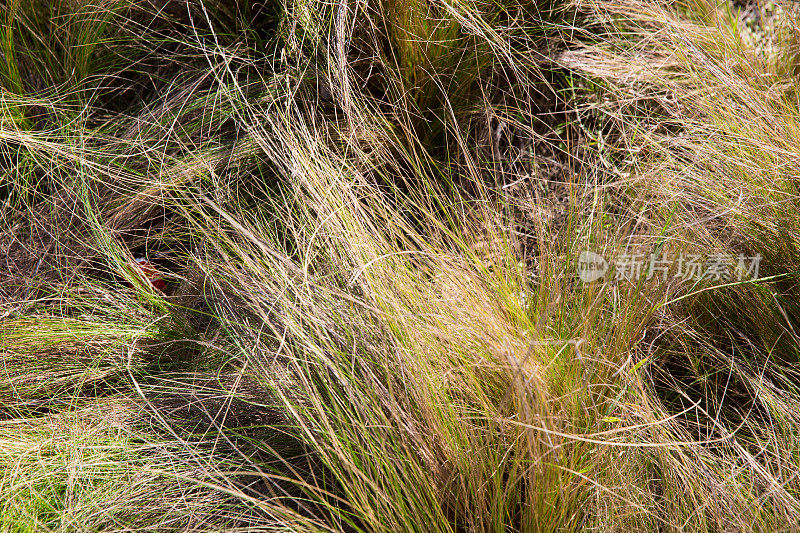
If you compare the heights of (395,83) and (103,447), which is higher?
(395,83)

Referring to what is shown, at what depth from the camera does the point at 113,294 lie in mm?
1743

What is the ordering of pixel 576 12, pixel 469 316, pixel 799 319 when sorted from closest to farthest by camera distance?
pixel 469 316
pixel 799 319
pixel 576 12

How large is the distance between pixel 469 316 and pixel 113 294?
1.08 metres

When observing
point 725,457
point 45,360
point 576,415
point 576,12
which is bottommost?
point 45,360

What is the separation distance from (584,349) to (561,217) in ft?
1.71

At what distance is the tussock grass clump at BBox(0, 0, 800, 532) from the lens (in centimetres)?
122

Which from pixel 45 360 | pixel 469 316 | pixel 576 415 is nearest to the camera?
pixel 576 415

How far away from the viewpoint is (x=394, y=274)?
1345 millimetres

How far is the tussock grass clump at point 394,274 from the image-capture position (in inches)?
48.1

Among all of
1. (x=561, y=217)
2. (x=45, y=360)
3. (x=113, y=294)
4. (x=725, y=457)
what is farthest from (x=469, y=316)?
(x=45, y=360)

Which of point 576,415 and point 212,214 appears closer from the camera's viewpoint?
point 576,415

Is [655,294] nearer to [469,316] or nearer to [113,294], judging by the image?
[469,316]

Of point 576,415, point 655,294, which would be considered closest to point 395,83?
point 655,294

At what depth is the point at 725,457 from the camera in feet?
4.39
